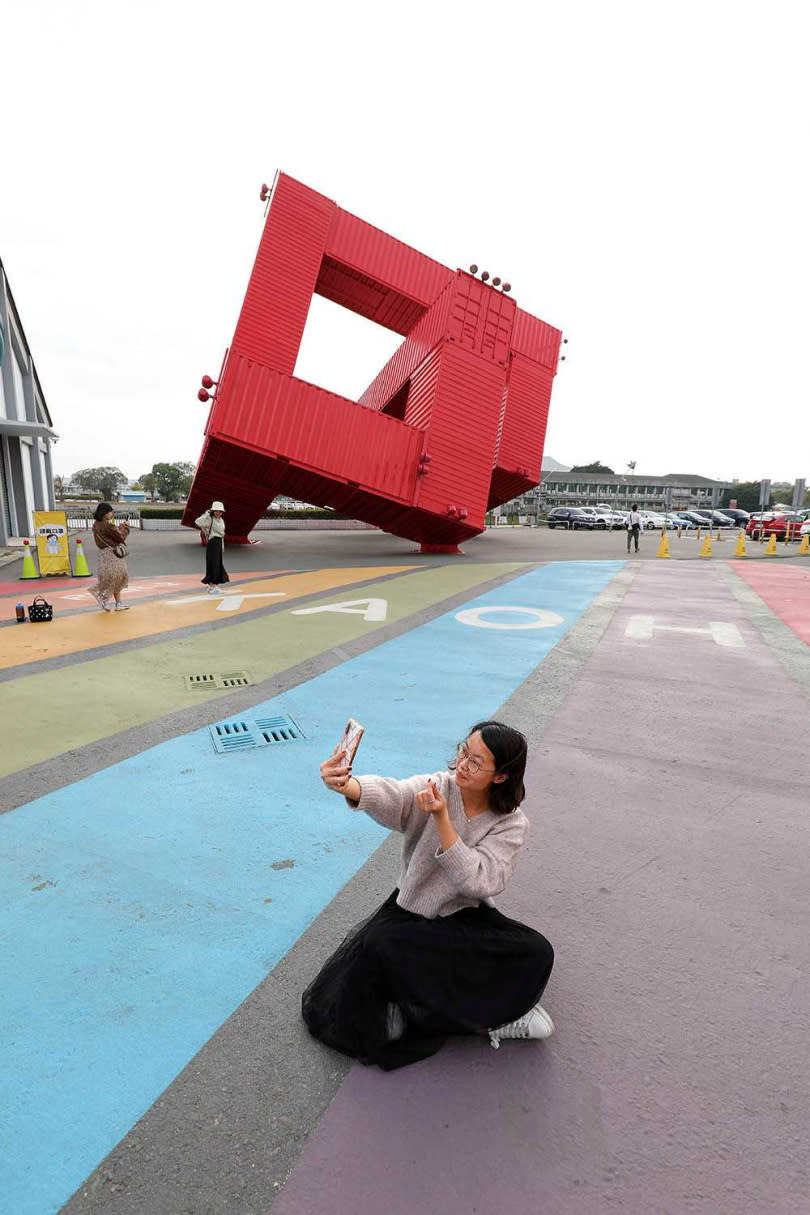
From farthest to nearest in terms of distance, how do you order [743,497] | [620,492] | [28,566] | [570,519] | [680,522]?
[743,497] → [620,492] → [680,522] → [570,519] → [28,566]

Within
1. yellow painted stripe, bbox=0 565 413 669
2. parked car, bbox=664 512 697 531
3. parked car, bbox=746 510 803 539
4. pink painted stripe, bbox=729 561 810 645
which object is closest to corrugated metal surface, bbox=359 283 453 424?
yellow painted stripe, bbox=0 565 413 669

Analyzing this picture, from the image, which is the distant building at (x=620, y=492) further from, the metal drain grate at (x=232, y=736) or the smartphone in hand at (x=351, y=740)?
the smartphone in hand at (x=351, y=740)

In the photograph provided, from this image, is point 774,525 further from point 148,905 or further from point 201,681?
point 148,905

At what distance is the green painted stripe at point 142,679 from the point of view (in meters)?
5.48

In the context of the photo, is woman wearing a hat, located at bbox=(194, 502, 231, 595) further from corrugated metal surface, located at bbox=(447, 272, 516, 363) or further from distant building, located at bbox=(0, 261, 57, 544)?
distant building, located at bbox=(0, 261, 57, 544)

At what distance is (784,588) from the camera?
50.5 feet

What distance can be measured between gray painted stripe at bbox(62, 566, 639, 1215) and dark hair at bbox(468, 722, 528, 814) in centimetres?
113

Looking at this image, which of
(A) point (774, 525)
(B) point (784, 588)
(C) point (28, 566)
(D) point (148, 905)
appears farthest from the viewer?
(A) point (774, 525)

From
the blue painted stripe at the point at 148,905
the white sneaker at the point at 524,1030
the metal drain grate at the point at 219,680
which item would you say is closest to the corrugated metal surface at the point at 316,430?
the metal drain grate at the point at 219,680

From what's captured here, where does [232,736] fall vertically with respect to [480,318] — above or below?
below

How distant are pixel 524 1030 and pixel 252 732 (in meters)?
3.56

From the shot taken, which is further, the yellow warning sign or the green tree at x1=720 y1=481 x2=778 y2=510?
the green tree at x1=720 y1=481 x2=778 y2=510

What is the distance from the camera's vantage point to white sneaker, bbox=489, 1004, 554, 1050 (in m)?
2.47

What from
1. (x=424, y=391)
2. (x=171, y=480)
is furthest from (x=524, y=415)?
(x=171, y=480)
